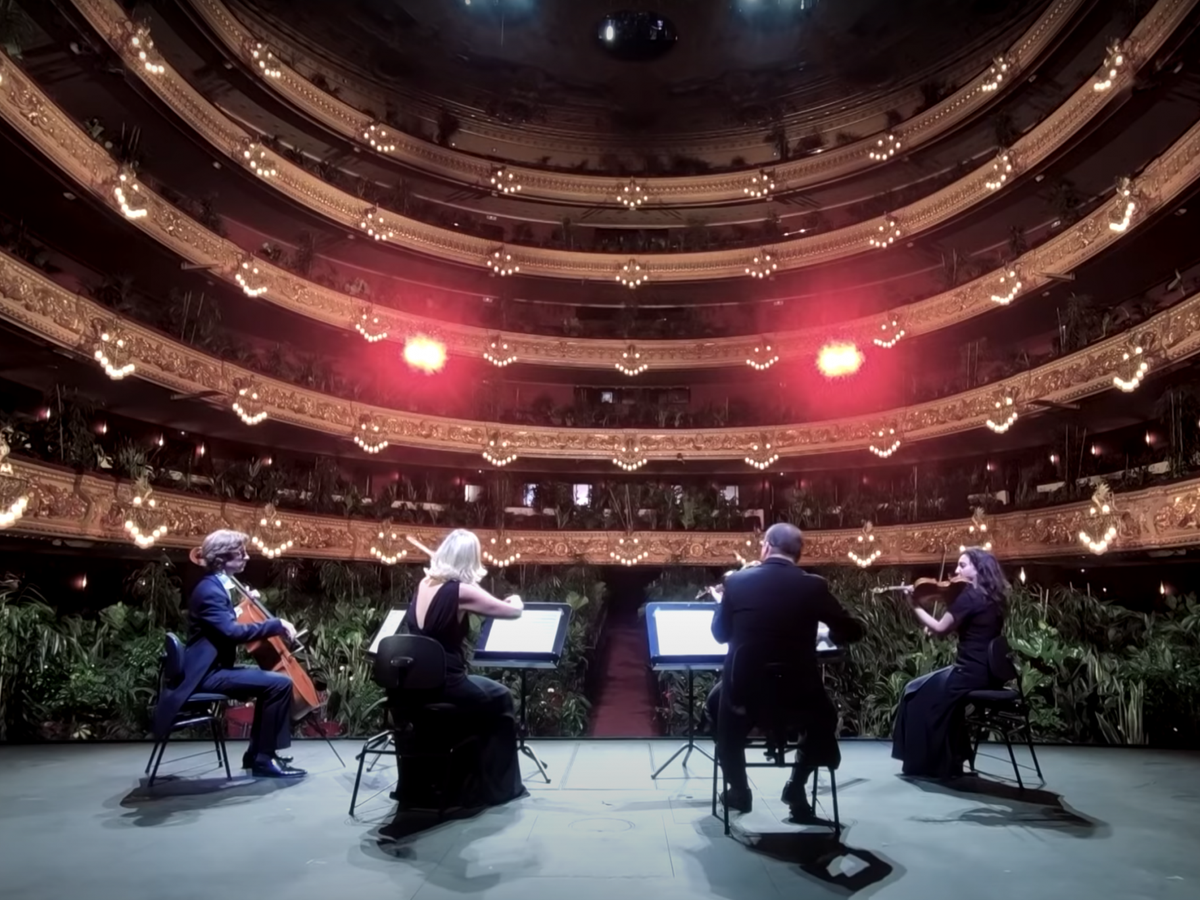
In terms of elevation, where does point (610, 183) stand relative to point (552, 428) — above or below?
above

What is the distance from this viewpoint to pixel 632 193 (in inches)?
973

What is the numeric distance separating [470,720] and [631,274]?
19.6m

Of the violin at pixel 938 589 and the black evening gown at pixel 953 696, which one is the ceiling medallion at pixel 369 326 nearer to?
the violin at pixel 938 589

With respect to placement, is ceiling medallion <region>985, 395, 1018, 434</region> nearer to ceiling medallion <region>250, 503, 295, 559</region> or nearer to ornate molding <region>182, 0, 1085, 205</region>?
ornate molding <region>182, 0, 1085, 205</region>

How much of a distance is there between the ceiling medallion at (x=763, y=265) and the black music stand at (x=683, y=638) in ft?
59.4

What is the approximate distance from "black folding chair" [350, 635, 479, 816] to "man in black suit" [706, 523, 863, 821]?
167cm

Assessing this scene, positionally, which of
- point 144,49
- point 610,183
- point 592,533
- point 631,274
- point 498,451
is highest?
point 610,183

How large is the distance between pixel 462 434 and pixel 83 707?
13942 millimetres

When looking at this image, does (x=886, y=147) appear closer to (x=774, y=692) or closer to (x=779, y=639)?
Result: (x=779, y=639)

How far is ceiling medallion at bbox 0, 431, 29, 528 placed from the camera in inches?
401

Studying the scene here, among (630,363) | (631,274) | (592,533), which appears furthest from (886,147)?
(592,533)

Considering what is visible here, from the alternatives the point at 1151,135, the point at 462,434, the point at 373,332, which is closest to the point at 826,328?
the point at 1151,135

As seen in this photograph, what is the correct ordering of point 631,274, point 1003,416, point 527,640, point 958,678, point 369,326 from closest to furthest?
1. point 958,678
2. point 527,640
3. point 1003,416
4. point 369,326
5. point 631,274

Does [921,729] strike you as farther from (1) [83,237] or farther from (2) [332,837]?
(1) [83,237]
